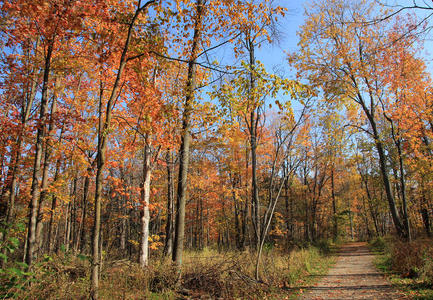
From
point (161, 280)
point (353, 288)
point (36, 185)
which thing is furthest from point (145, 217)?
point (353, 288)

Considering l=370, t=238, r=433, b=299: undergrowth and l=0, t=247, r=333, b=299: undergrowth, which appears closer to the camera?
l=0, t=247, r=333, b=299: undergrowth

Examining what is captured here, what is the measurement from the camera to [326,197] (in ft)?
105

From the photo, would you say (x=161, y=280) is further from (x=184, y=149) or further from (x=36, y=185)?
(x=36, y=185)

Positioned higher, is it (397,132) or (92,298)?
(397,132)

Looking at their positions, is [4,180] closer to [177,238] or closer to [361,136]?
[177,238]

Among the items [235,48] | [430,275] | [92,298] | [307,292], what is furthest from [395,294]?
[235,48]

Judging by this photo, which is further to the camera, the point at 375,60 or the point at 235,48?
the point at 375,60

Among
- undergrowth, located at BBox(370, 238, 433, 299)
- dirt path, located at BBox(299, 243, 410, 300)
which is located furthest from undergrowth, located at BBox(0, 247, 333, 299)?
undergrowth, located at BBox(370, 238, 433, 299)

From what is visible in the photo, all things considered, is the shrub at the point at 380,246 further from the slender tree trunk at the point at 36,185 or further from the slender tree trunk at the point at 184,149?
the slender tree trunk at the point at 36,185

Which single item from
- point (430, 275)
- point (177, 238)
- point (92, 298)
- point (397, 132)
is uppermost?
point (397, 132)

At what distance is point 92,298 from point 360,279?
28.1ft

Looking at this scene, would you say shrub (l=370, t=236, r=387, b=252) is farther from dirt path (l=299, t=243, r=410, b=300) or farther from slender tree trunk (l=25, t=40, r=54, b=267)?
slender tree trunk (l=25, t=40, r=54, b=267)

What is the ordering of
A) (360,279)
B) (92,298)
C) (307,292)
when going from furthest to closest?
(360,279) → (307,292) → (92,298)

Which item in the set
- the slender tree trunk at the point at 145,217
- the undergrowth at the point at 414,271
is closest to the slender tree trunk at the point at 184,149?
the slender tree trunk at the point at 145,217
